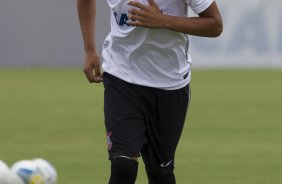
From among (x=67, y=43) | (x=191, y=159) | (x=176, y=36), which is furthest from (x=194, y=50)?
(x=176, y=36)

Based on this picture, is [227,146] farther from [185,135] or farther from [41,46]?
[41,46]

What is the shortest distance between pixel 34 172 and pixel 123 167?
0.65m

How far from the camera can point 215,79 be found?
22.0m

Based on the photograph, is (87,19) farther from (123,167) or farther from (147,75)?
(123,167)

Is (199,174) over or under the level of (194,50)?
over

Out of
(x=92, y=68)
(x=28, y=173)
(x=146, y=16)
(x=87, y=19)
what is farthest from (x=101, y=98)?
(x=146, y=16)

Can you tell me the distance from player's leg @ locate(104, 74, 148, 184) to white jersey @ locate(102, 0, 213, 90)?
0.11m

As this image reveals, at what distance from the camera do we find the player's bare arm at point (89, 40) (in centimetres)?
720

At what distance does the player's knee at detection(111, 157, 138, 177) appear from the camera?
6.65m

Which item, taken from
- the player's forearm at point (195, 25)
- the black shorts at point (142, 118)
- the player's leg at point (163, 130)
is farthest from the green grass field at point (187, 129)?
the player's forearm at point (195, 25)

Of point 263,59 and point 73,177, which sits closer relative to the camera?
point 73,177

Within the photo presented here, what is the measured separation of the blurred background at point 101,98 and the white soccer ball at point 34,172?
7.91 feet

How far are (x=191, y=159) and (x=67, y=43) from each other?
1513 centimetres

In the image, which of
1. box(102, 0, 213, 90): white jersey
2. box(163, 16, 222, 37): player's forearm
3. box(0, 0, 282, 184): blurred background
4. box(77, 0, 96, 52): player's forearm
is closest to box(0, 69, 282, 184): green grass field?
box(0, 0, 282, 184): blurred background
